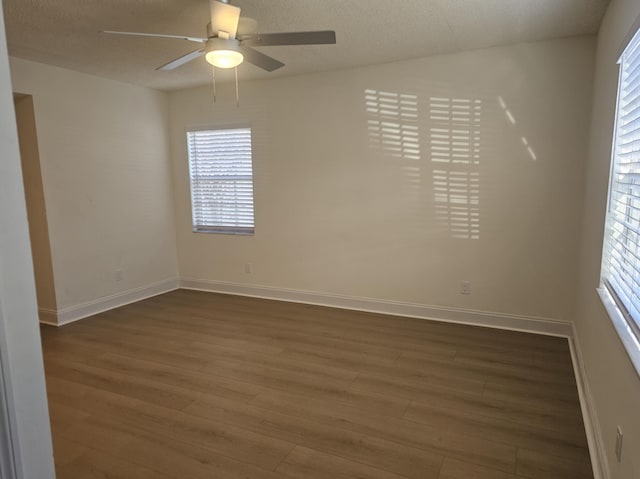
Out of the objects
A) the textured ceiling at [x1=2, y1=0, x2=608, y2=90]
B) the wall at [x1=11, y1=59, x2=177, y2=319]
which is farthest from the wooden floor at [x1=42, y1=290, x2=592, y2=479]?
the textured ceiling at [x1=2, y1=0, x2=608, y2=90]

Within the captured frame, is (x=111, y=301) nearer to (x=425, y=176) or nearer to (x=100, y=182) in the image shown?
(x=100, y=182)

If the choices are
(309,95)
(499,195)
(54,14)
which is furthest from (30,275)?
(309,95)

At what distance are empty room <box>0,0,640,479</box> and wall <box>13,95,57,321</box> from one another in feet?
0.08

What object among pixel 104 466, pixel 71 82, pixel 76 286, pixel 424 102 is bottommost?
pixel 104 466

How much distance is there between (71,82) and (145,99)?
2.96ft

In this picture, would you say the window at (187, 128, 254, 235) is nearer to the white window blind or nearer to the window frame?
the window frame

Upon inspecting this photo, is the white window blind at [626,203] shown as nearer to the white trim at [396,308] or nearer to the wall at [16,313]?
the white trim at [396,308]

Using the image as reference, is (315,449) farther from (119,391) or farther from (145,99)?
(145,99)

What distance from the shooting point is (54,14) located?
273 cm

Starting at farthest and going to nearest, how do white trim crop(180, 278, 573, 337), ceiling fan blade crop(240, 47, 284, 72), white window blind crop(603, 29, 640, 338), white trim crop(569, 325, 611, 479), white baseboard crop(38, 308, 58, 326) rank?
white baseboard crop(38, 308, 58, 326)
white trim crop(180, 278, 573, 337)
ceiling fan blade crop(240, 47, 284, 72)
white trim crop(569, 325, 611, 479)
white window blind crop(603, 29, 640, 338)

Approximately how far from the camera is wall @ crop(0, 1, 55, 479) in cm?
76

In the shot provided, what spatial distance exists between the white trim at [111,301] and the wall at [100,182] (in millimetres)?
A: 13

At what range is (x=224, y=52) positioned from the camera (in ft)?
8.26

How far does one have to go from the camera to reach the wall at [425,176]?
3.46 m
